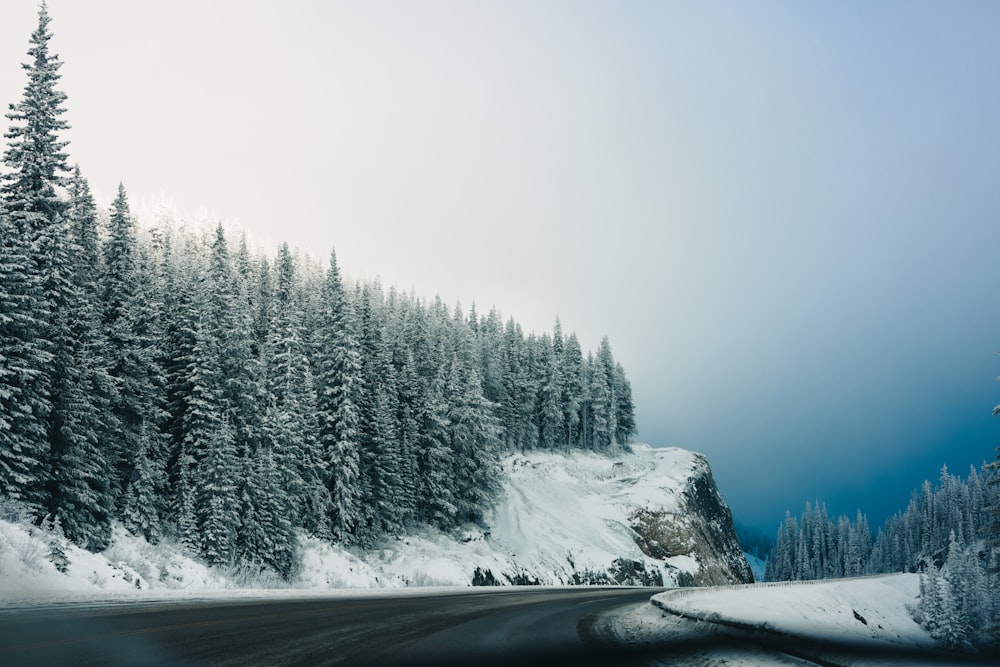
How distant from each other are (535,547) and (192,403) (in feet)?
116

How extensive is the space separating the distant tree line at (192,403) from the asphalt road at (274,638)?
15.1 m

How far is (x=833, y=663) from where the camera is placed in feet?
25.9

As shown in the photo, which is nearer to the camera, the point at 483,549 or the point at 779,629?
the point at 779,629

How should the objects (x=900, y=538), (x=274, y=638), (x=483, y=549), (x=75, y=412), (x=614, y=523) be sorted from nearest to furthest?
(x=274, y=638), (x=75, y=412), (x=483, y=549), (x=614, y=523), (x=900, y=538)

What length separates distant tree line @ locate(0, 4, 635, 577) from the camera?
27031mm

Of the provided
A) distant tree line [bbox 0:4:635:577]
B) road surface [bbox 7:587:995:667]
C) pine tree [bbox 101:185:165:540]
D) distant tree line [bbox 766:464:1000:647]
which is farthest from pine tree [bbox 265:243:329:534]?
distant tree line [bbox 766:464:1000:647]

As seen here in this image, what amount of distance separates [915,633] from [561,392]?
217 ft

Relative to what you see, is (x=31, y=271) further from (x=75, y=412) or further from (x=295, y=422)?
(x=295, y=422)

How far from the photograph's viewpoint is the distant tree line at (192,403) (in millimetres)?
27031

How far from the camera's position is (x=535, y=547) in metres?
60.5

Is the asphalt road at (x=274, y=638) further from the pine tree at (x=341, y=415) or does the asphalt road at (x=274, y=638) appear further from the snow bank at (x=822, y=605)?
the pine tree at (x=341, y=415)

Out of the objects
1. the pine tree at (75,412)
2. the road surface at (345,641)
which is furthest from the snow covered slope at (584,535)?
the road surface at (345,641)

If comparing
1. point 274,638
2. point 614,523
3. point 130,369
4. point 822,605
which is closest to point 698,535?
point 614,523

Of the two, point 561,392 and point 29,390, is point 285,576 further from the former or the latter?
point 561,392
